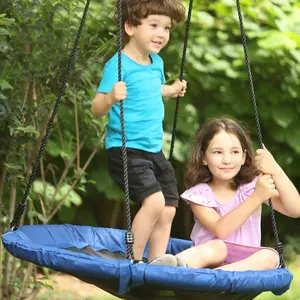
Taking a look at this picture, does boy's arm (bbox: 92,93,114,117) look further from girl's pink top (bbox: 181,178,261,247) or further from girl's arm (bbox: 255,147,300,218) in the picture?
girl's arm (bbox: 255,147,300,218)

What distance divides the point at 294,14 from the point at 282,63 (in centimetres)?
33

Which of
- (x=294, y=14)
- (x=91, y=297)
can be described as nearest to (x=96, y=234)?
(x=91, y=297)

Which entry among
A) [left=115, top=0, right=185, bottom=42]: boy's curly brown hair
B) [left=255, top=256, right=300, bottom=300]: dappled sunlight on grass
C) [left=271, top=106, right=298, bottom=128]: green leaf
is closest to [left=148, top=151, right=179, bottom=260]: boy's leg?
[left=115, top=0, right=185, bottom=42]: boy's curly brown hair

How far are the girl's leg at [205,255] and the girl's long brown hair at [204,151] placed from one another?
34cm

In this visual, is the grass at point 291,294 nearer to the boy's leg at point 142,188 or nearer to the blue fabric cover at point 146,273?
the boy's leg at point 142,188

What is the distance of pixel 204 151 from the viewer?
9.93 ft

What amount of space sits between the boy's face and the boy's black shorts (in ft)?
1.28

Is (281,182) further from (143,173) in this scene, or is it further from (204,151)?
(143,173)

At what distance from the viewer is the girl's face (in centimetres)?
291

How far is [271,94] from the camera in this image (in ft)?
17.6

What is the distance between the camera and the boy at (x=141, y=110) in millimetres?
2822

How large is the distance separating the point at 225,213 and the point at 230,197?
82mm

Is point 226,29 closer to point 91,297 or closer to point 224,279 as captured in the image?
point 91,297

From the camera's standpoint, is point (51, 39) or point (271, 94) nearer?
point (51, 39)
